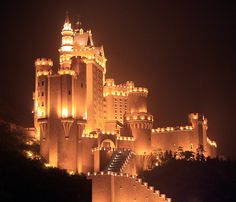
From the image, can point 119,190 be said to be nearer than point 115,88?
Yes

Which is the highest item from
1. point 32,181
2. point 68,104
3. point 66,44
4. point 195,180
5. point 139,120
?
point 66,44

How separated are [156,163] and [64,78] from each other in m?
22.0

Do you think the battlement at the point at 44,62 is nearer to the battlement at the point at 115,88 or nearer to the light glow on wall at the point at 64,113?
the light glow on wall at the point at 64,113

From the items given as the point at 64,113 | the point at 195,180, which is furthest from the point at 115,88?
the point at 195,180

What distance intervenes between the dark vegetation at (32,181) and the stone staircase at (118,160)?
13.9 feet

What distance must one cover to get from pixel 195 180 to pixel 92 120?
19550 mm

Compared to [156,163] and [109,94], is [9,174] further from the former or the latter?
[109,94]

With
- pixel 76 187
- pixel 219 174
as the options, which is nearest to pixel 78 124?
pixel 76 187

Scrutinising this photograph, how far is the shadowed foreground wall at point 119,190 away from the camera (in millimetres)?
89938

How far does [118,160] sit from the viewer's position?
101m

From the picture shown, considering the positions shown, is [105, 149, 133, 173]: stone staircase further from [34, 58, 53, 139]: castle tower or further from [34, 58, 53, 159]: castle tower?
[34, 58, 53, 139]: castle tower

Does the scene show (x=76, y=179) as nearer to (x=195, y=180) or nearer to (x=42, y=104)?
(x=42, y=104)

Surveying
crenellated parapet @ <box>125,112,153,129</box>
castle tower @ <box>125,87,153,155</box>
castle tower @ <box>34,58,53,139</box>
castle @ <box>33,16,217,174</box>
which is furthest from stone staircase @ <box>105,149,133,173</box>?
crenellated parapet @ <box>125,112,153,129</box>

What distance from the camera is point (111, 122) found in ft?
396
